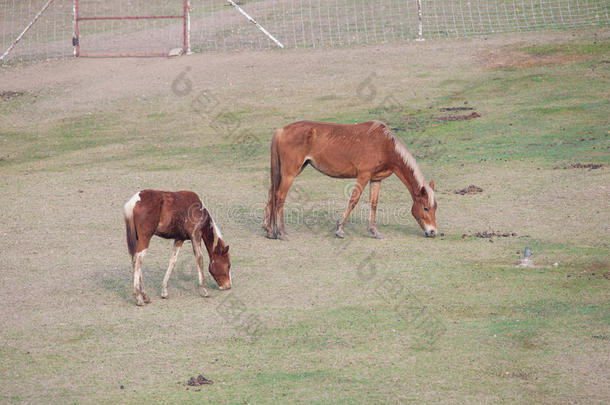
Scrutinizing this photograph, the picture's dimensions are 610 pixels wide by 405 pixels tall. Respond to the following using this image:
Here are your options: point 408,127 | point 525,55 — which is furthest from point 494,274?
point 525,55

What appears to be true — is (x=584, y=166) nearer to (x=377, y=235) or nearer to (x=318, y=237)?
(x=377, y=235)

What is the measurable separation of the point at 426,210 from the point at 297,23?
1845 cm

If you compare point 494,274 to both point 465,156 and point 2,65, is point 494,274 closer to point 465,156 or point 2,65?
point 465,156

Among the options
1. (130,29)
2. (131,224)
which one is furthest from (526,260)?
(130,29)

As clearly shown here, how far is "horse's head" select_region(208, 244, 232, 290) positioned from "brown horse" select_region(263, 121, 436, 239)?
2.66 m

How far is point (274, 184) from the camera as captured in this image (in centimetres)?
1396

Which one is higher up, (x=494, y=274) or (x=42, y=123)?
(x=42, y=123)

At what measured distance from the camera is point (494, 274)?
1152cm

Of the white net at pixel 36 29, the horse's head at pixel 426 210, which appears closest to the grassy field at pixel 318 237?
the horse's head at pixel 426 210

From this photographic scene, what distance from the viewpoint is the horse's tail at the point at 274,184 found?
45.0ft

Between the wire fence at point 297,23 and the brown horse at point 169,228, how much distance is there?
17.5 m

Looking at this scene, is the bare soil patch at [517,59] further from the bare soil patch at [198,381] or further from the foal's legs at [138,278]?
the bare soil patch at [198,381]

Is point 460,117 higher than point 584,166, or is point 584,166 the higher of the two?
point 460,117

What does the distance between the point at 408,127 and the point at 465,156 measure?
2.52m
